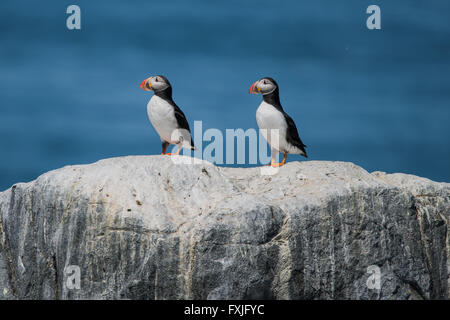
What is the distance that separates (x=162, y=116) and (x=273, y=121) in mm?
2044

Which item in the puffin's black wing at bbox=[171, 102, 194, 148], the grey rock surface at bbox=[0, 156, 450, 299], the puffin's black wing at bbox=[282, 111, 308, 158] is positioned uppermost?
the puffin's black wing at bbox=[171, 102, 194, 148]

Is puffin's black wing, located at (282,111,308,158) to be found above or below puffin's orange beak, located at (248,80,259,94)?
below

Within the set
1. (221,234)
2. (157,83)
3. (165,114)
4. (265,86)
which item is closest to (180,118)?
(165,114)

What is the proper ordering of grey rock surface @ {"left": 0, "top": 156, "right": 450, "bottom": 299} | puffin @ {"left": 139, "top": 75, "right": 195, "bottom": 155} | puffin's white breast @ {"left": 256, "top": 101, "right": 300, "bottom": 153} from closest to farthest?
1. grey rock surface @ {"left": 0, "top": 156, "right": 450, "bottom": 299}
2. puffin's white breast @ {"left": 256, "top": 101, "right": 300, "bottom": 153}
3. puffin @ {"left": 139, "top": 75, "right": 195, "bottom": 155}

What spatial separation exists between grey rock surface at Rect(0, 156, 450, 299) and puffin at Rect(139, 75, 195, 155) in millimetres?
1143

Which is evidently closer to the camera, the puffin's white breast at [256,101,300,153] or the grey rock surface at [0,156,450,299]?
the grey rock surface at [0,156,450,299]

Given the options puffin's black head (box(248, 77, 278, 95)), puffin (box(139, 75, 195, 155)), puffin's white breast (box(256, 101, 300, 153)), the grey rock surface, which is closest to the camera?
the grey rock surface

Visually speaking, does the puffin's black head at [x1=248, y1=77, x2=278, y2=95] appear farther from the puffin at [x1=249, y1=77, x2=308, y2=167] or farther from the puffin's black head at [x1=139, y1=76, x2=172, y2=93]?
the puffin's black head at [x1=139, y1=76, x2=172, y2=93]

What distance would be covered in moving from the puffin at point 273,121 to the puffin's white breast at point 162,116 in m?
1.54

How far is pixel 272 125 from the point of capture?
12.5 meters

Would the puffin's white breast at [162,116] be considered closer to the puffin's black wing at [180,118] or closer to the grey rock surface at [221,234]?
the puffin's black wing at [180,118]

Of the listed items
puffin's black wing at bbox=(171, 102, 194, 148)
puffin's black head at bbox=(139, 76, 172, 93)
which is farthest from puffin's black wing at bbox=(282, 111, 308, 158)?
puffin's black head at bbox=(139, 76, 172, 93)

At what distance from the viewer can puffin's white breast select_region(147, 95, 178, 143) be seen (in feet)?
41.5
